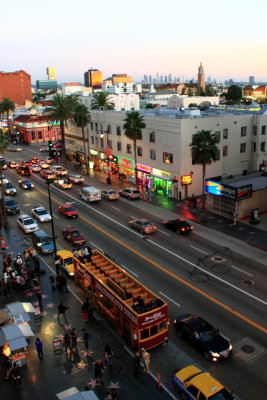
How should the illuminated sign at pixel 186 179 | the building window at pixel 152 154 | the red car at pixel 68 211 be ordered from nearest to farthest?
the red car at pixel 68 211
the illuminated sign at pixel 186 179
the building window at pixel 152 154

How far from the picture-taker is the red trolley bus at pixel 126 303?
70.2 feet

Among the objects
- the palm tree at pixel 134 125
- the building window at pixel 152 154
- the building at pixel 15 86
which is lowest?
the building window at pixel 152 154

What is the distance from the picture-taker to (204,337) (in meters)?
21.8

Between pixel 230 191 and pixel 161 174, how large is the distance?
14299 millimetres

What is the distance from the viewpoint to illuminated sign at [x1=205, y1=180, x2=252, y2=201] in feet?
142

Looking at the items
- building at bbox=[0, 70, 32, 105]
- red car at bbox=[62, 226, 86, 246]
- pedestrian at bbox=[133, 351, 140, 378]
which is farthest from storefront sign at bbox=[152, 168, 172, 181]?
building at bbox=[0, 70, 32, 105]

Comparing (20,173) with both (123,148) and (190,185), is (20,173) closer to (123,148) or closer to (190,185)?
(123,148)

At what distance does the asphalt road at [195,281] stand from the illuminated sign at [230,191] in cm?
693

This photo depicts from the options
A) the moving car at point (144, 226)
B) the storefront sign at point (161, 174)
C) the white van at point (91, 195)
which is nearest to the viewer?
the moving car at point (144, 226)

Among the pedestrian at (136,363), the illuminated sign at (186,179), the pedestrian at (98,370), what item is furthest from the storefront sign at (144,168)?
the pedestrian at (98,370)

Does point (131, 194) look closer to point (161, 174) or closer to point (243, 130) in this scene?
point (161, 174)

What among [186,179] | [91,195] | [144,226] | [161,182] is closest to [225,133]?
[186,179]

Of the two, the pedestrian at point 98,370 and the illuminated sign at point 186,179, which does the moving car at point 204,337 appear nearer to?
the pedestrian at point 98,370

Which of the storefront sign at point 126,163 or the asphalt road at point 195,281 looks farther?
the storefront sign at point 126,163
